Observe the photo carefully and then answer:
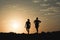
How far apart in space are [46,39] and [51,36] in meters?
0.99

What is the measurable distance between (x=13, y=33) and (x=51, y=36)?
17.2ft

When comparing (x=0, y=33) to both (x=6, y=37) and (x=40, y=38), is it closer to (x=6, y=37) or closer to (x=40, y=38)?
(x=6, y=37)

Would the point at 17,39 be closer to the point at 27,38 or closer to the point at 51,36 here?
the point at 27,38

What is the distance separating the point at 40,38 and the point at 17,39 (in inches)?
120

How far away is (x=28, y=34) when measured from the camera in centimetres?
3634

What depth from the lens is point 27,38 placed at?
35562mm

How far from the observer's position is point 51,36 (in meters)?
35.6

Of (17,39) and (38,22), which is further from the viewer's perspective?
(38,22)

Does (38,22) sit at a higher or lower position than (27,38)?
higher

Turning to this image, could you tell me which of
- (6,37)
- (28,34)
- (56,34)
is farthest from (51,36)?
(6,37)

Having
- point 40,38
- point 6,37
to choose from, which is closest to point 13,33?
point 6,37

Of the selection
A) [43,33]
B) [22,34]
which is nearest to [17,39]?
[22,34]

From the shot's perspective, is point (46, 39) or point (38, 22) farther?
point (38, 22)

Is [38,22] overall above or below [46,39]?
above
